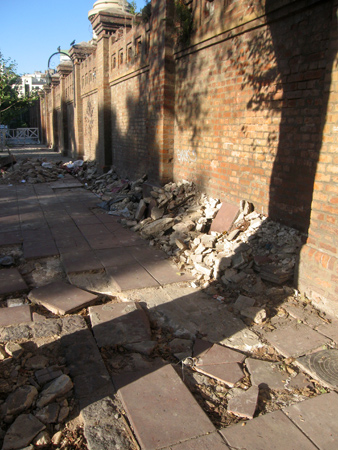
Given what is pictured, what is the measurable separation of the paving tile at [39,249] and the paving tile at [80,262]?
26 cm

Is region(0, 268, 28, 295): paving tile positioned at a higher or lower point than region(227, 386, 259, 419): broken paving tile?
higher

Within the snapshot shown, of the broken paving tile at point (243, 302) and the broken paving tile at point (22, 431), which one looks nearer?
→ the broken paving tile at point (22, 431)

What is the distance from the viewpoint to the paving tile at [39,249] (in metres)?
5.26

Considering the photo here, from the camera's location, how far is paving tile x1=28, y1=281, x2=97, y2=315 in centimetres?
378

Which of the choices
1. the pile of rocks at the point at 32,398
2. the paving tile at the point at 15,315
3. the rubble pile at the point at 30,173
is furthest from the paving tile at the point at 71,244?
the rubble pile at the point at 30,173

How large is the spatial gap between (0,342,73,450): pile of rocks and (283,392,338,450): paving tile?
5.05ft

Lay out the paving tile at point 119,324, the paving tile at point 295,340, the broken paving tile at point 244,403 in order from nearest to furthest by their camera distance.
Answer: the broken paving tile at point 244,403 < the paving tile at point 295,340 < the paving tile at point 119,324

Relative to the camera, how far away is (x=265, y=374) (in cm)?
284

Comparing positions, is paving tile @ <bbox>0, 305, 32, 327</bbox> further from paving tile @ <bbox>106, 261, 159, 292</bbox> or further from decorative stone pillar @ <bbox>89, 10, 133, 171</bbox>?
decorative stone pillar @ <bbox>89, 10, 133, 171</bbox>

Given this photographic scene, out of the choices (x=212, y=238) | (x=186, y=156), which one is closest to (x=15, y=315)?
(x=212, y=238)

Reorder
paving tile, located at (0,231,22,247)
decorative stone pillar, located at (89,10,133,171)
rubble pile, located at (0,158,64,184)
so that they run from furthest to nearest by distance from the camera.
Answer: rubble pile, located at (0,158,64,184) → decorative stone pillar, located at (89,10,133,171) → paving tile, located at (0,231,22,247)

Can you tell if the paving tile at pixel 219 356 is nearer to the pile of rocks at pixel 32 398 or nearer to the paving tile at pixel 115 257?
the pile of rocks at pixel 32 398

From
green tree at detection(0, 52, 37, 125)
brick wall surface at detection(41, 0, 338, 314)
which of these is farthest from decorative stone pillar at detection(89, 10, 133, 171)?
green tree at detection(0, 52, 37, 125)

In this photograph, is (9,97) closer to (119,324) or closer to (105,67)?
(105,67)
